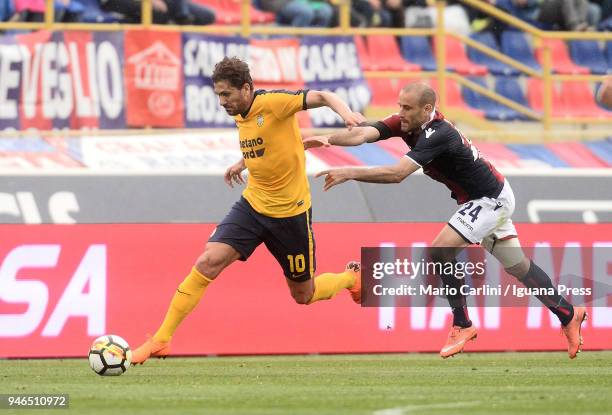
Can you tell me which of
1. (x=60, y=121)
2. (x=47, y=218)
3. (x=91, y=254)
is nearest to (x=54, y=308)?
(x=91, y=254)

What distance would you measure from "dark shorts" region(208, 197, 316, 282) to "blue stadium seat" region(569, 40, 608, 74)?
11.8 metres

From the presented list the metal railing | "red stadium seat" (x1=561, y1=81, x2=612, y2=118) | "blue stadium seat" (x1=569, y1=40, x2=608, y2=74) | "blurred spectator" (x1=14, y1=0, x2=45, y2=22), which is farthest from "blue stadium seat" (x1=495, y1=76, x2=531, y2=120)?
"blurred spectator" (x1=14, y1=0, x2=45, y2=22)

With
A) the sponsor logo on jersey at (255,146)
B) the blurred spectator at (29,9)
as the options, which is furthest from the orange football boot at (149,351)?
the blurred spectator at (29,9)

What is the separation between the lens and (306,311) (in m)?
13.4

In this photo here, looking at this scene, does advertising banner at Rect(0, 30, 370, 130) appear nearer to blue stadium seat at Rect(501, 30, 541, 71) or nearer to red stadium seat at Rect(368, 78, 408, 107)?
red stadium seat at Rect(368, 78, 408, 107)

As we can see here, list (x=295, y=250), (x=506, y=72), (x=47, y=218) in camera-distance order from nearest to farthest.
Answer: (x=295, y=250) < (x=47, y=218) < (x=506, y=72)

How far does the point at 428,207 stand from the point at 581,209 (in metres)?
1.95

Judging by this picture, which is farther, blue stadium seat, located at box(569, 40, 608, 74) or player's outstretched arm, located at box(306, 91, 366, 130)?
blue stadium seat, located at box(569, 40, 608, 74)

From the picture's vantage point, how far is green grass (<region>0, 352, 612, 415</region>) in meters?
8.34

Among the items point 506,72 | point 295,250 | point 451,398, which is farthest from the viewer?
point 506,72

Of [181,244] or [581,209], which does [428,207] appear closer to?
[581,209]

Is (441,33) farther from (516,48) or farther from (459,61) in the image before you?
(516,48)

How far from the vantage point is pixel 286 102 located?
10578 millimetres

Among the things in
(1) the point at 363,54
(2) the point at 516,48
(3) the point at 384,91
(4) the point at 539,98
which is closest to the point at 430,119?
(3) the point at 384,91
